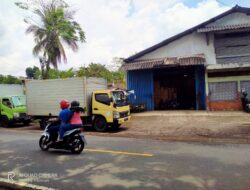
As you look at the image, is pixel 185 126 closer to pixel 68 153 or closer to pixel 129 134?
pixel 129 134

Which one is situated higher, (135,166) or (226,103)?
(226,103)

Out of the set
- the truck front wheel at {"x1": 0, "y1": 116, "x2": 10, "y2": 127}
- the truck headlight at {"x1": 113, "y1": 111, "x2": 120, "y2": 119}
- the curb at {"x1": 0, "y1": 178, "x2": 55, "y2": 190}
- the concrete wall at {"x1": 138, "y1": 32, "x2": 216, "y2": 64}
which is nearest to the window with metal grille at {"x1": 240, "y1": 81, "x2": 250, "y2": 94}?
the concrete wall at {"x1": 138, "y1": 32, "x2": 216, "y2": 64}

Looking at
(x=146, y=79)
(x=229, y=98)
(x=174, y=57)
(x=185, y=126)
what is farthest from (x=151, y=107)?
(x=185, y=126)

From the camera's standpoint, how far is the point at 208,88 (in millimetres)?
19516

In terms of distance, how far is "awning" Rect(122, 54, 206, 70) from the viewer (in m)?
18.6

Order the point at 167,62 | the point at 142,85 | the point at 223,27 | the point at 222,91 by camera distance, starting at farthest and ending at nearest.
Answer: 1. the point at 142,85
2. the point at 222,91
3. the point at 167,62
4. the point at 223,27

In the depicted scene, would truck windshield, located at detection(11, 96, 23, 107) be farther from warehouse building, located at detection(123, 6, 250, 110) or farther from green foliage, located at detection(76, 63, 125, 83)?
green foliage, located at detection(76, 63, 125, 83)

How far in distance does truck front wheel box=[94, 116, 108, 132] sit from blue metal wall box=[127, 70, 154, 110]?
7.38 meters

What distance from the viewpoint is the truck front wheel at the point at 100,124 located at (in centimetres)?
1421

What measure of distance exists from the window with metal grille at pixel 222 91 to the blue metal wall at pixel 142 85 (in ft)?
14.3

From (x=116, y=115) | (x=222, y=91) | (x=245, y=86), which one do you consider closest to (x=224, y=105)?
(x=222, y=91)

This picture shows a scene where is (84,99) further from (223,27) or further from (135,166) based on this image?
(223,27)

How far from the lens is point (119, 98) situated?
14312 mm

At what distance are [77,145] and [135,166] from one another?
8.05ft
